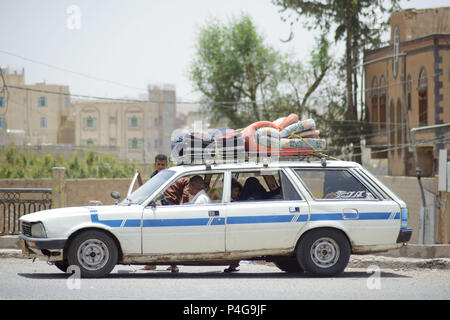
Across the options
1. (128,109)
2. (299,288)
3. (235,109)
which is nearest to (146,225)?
(299,288)

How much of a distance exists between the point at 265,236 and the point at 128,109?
79.4m

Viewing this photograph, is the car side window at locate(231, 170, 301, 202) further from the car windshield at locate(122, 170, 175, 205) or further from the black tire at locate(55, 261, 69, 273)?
the black tire at locate(55, 261, 69, 273)

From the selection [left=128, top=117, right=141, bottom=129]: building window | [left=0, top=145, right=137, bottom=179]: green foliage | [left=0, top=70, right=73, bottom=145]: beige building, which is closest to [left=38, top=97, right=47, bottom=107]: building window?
[left=0, top=70, right=73, bottom=145]: beige building

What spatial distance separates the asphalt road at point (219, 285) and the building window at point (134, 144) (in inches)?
3072

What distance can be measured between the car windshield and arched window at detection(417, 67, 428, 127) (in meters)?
27.5

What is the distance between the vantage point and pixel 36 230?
9039 millimetres

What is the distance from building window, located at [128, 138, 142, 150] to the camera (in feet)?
289

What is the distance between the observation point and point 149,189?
9.62 metres

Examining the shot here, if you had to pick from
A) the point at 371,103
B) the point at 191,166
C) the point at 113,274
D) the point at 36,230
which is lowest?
the point at 113,274

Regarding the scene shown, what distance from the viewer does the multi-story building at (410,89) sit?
33500 millimetres

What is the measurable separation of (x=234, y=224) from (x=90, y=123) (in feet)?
259

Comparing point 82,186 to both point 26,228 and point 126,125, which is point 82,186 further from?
point 126,125

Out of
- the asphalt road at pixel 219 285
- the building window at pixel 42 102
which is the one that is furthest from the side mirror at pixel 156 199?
the building window at pixel 42 102
